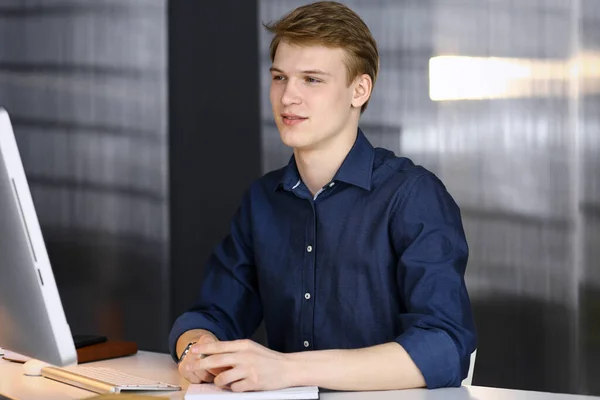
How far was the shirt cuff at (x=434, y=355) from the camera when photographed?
5.76 feet

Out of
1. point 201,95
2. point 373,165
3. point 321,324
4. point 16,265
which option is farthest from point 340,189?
point 201,95

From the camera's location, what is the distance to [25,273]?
1.40 metres

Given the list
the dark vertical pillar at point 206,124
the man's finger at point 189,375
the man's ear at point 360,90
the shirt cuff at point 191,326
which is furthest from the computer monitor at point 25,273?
the dark vertical pillar at point 206,124

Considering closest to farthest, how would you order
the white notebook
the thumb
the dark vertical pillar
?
the white notebook → the thumb → the dark vertical pillar

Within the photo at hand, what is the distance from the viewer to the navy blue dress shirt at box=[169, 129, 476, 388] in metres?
1.91

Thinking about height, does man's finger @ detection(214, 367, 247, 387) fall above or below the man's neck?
below

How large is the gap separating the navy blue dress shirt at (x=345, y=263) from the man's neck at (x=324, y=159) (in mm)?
30

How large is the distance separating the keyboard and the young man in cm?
10

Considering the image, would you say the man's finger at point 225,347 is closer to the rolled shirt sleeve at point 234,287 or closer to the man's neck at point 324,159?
the rolled shirt sleeve at point 234,287

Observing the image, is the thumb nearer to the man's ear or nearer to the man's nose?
the man's nose

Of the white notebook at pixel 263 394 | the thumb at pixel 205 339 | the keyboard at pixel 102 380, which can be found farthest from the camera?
the thumb at pixel 205 339

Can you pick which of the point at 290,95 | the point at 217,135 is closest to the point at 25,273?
the point at 290,95

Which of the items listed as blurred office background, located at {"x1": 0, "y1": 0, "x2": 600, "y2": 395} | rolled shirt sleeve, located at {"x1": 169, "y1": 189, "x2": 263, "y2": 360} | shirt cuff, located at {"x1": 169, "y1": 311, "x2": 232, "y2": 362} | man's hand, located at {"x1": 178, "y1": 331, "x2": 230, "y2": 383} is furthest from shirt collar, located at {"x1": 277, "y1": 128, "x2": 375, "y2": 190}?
blurred office background, located at {"x1": 0, "y1": 0, "x2": 600, "y2": 395}

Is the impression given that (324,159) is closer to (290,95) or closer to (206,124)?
(290,95)
